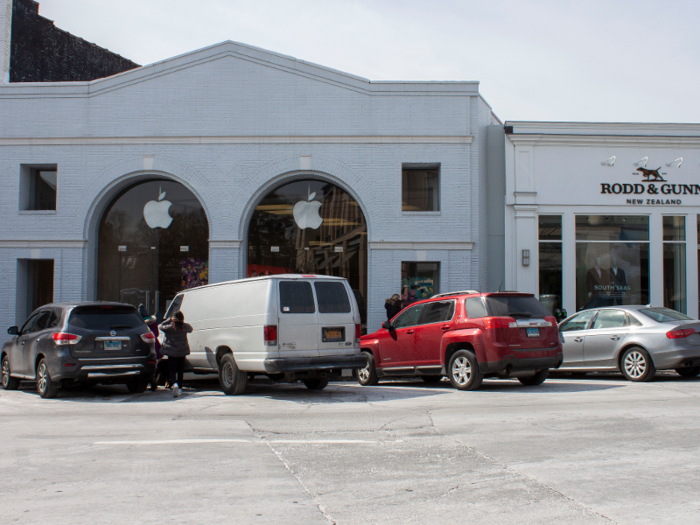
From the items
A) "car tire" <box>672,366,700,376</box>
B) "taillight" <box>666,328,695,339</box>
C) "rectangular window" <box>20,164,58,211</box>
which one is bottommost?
"car tire" <box>672,366,700,376</box>

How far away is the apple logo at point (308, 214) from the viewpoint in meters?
19.0

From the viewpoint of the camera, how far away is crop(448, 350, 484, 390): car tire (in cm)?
1123

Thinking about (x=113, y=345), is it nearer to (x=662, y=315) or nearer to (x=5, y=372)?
(x=5, y=372)

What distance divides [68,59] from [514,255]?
58.6 feet

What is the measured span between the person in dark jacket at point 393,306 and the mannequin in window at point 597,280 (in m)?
5.73

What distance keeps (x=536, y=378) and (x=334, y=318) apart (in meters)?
3.86

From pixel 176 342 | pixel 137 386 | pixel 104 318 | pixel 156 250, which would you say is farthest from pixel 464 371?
pixel 156 250

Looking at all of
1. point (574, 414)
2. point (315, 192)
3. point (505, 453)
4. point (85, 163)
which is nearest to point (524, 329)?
point (574, 414)

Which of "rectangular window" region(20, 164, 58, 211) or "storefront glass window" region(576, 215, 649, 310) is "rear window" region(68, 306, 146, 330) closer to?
"rectangular window" region(20, 164, 58, 211)

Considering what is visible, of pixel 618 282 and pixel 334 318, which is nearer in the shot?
pixel 334 318

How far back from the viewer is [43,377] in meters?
11.5

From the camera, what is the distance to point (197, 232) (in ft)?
63.2

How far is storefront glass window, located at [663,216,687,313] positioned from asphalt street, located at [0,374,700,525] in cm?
952

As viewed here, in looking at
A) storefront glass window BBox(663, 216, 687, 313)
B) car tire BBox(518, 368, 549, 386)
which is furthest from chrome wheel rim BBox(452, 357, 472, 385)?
storefront glass window BBox(663, 216, 687, 313)
